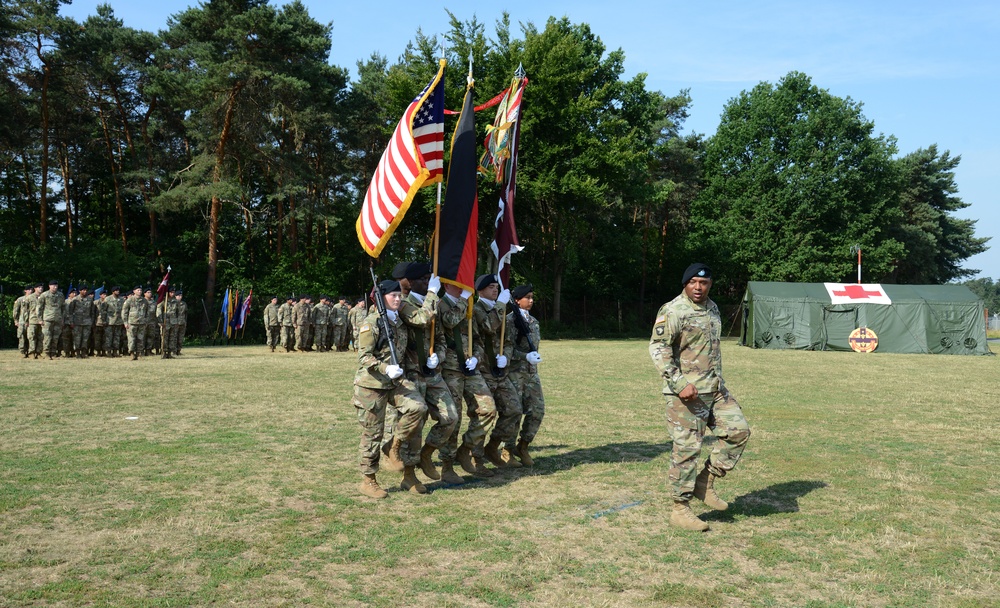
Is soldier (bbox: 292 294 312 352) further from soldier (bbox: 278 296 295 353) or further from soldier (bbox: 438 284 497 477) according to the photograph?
soldier (bbox: 438 284 497 477)

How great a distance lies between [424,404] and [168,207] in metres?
30.9

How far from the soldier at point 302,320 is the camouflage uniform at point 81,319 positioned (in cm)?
638

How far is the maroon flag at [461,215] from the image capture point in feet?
26.5

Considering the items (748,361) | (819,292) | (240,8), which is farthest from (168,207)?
(819,292)

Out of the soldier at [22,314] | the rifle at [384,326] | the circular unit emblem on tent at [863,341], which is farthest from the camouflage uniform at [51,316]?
the circular unit emblem on tent at [863,341]

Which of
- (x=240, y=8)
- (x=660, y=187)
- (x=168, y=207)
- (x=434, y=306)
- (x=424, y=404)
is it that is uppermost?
(x=240, y=8)

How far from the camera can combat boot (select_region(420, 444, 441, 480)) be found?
795cm

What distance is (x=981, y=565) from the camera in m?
5.51

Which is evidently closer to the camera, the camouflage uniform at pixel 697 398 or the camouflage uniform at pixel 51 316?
the camouflage uniform at pixel 697 398

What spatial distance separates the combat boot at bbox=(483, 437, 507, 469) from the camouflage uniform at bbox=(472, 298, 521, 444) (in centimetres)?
13

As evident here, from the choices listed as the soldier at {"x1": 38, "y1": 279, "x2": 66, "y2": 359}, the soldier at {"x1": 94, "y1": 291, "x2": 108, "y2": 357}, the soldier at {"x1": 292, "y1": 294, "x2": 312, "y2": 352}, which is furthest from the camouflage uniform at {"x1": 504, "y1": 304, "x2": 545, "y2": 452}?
the soldier at {"x1": 292, "y1": 294, "x2": 312, "y2": 352}

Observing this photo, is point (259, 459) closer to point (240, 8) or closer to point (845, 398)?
point (845, 398)

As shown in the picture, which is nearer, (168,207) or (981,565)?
(981,565)

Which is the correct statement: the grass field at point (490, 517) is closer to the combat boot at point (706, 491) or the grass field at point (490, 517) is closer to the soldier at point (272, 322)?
the combat boot at point (706, 491)
